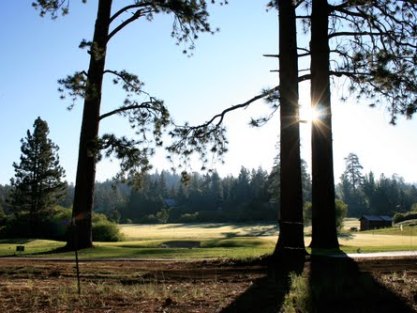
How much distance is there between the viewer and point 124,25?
63.6 ft

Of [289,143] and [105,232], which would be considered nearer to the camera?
[289,143]

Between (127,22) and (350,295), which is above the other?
(127,22)

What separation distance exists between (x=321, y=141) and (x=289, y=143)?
325 centimetres

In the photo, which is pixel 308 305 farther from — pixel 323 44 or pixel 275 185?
pixel 275 185

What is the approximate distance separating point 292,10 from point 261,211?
3946 inches

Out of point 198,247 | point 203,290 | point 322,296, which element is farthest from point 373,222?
point 322,296

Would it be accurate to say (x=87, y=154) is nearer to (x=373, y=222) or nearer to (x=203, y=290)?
(x=203, y=290)

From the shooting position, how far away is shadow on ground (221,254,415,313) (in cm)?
550

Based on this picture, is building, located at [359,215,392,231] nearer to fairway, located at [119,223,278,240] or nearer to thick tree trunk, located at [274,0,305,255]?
fairway, located at [119,223,278,240]

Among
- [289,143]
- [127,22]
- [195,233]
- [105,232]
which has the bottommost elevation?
[195,233]

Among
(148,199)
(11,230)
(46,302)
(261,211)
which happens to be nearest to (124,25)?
(46,302)

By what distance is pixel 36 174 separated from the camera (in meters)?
58.6

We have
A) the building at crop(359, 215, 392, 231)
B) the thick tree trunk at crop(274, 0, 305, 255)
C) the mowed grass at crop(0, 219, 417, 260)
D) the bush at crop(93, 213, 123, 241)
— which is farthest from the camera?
the building at crop(359, 215, 392, 231)

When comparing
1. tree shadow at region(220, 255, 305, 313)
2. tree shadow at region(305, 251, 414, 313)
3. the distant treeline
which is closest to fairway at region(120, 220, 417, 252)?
tree shadow at region(220, 255, 305, 313)
